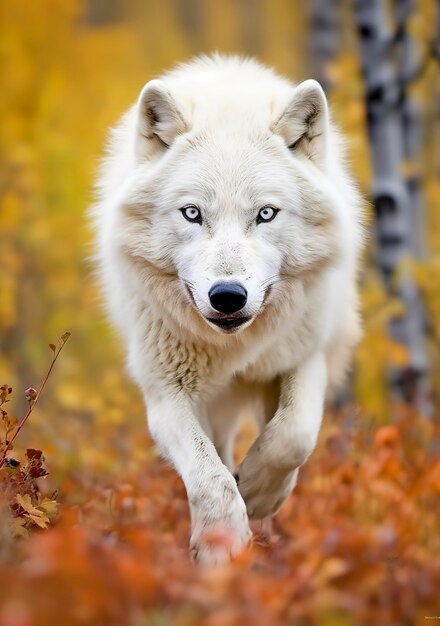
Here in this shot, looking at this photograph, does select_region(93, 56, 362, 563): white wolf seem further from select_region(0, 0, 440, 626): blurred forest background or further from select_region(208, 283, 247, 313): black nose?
select_region(0, 0, 440, 626): blurred forest background

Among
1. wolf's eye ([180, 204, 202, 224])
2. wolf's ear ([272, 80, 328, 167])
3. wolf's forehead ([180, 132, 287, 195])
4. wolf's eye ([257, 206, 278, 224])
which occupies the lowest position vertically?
wolf's eye ([257, 206, 278, 224])

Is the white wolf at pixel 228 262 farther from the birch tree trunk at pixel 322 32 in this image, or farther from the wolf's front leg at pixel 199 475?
the birch tree trunk at pixel 322 32

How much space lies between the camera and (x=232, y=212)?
3.83m

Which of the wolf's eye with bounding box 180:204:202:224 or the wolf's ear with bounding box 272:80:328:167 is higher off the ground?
the wolf's ear with bounding box 272:80:328:167

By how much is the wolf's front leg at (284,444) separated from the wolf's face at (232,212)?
507mm

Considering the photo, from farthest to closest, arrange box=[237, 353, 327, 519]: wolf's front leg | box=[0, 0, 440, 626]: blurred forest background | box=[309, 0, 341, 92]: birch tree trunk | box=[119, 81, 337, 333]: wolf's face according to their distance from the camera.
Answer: box=[309, 0, 341, 92]: birch tree trunk
box=[237, 353, 327, 519]: wolf's front leg
box=[119, 81, 337, 333]: wolf's face
box=[0, 0, 440, 626]: blurred forest background

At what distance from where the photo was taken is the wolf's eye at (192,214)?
3.90 metres

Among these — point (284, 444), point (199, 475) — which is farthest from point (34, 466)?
point (284, 444)

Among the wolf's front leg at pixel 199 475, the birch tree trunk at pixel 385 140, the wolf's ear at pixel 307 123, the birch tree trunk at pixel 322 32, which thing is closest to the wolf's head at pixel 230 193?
the wolf's ear at pixel 307 123

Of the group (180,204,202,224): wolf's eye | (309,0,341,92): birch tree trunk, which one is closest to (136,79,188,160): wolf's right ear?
(180,204,202,224): wolf's eye

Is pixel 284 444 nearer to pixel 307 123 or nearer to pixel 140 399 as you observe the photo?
pixel 307 123

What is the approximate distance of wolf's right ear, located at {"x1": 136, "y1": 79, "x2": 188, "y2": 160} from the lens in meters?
4.15

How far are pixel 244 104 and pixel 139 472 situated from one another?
3089mm

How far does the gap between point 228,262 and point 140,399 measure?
7.35 metres
